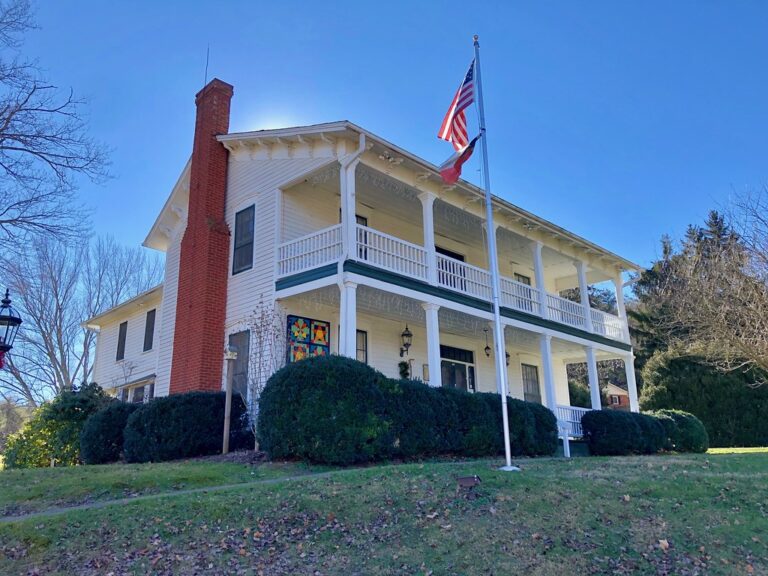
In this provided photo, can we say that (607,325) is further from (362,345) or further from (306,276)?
(306,276)

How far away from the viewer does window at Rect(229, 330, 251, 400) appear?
14.4 metres

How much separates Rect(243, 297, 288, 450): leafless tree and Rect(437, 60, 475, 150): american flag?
5642mm

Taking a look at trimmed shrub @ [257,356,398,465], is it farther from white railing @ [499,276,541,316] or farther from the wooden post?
white railing @ [499,276,541,316]

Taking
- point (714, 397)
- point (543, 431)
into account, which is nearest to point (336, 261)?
point (543, 431)

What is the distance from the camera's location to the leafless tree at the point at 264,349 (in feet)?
44.7

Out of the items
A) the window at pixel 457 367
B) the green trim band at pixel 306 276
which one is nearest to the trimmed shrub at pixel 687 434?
the window at pixel 457 367

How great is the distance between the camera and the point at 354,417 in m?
10.1

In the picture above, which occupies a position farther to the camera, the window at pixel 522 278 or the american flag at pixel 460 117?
the window at pixel 522 278

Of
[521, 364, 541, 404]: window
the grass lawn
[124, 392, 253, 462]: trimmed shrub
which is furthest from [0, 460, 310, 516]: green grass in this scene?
[521, 364, 541, 404]: window

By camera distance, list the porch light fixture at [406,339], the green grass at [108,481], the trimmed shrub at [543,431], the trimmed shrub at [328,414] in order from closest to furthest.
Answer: the green grass at [108,481]
the trimmed shrub at [328,414]
the trimmed shrub at [543,431]
the porch light fixture at [406,339]

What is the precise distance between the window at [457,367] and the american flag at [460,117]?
27.4ft

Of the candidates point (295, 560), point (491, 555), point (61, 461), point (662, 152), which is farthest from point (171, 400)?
point (662, 152)

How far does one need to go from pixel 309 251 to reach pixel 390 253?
1.79 meters

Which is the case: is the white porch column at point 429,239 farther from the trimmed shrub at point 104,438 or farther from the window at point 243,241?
the trimmed shrub at point 104,438
